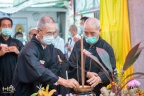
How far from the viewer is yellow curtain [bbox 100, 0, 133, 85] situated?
9.86 feet

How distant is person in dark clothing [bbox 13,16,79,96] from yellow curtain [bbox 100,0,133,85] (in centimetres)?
83

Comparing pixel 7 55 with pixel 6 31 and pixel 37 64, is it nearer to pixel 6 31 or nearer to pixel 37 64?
pixel 6 31

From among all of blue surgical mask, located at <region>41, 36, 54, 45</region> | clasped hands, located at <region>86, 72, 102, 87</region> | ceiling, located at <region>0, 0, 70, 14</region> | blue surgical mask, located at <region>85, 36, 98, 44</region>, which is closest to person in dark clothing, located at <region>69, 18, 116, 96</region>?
blue surgical mask, located at <region>85, 36, 98, 44</region>

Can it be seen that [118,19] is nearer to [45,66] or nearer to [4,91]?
[45,66]

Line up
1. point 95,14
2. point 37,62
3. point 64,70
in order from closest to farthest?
point 37,62 → point 64,70 → point 95,14

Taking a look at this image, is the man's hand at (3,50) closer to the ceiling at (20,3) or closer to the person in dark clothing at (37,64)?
the person in dark clothing at (37,64)

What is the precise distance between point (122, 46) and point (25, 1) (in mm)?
4840

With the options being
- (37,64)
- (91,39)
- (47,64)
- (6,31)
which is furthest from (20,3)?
(37,64)

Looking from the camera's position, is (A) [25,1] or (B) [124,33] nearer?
(B) [124,33]

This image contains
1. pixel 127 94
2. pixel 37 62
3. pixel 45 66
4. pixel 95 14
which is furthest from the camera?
pixel 95 14

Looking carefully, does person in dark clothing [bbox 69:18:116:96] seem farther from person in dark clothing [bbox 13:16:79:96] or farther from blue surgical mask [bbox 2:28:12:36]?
blue surgical mask [bbox 2:28:12:36]

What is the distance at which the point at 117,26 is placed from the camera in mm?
3146

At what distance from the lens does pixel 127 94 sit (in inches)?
73.5

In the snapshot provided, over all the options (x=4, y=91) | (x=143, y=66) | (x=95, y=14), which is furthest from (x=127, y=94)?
(x=95, y=14)
